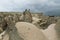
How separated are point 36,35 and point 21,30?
51 centimetres

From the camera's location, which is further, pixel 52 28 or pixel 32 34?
pixel 52 28

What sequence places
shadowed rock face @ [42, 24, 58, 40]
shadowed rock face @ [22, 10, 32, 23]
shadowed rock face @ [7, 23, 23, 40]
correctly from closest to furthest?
1. shadowed rock face @ [7, 23, 23, 40]
2. shadowed rock face @ [42, 24, 58, 40]
3. shadowed rock face @ [22, 10, 32, 23]

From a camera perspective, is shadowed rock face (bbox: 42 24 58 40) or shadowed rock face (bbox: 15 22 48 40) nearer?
shadowed rock face (bbox: 15 22 48 40)

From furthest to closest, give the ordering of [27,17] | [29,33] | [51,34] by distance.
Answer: [27,17], [51,34], [29,33]

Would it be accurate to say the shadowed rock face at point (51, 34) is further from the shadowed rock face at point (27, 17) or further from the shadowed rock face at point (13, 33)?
the shadowed rock face at point (27, 17)

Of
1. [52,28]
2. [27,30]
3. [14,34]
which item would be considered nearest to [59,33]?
[52,28]

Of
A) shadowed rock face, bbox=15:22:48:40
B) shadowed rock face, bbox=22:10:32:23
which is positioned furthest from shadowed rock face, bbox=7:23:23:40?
shadowed rock face, bbox=22:10:32:23

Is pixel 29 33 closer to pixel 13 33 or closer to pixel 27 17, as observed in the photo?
pixel 13 33

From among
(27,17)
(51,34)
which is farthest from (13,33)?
(27,17)

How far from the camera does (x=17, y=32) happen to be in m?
6.57

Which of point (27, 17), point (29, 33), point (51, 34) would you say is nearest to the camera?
point (29, 33)

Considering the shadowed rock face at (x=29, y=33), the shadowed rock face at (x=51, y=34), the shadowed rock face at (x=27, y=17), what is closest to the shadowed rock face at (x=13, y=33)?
the shadowed rock face at (x=29, y=33)

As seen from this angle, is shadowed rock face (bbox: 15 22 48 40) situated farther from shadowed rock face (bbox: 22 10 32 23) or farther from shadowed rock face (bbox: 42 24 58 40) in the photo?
shadowed rock face (bbox: 22 10 32 23)

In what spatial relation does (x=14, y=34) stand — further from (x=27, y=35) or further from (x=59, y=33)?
(x=59, y=33)
